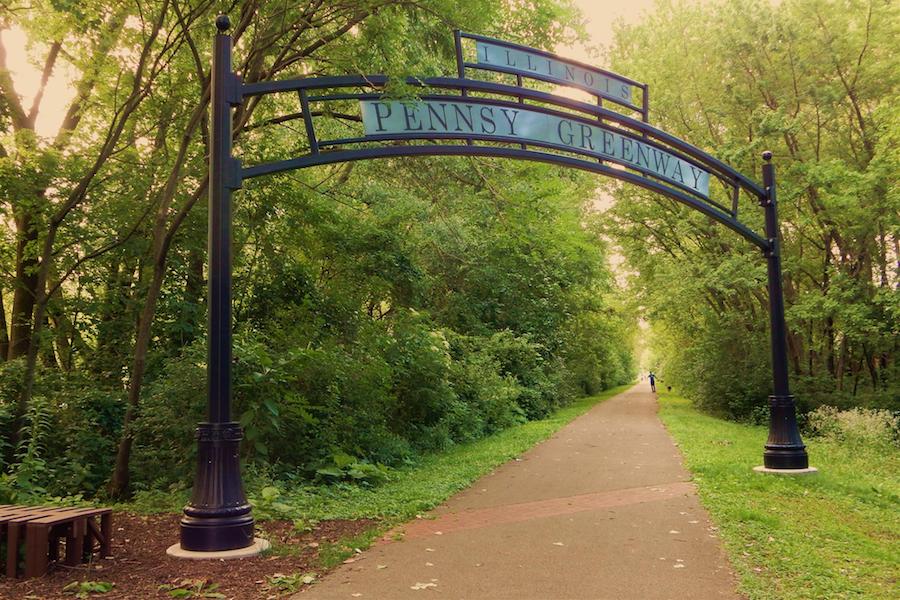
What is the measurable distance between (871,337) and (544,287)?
395 inches

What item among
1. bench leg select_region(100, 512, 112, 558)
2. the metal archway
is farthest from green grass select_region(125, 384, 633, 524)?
bench leg select_region(100, 512, 112, 558)

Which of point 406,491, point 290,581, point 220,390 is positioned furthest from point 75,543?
point 406,491

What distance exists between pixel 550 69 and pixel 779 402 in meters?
6.08

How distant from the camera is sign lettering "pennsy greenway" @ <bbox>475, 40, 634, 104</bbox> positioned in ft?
29.1

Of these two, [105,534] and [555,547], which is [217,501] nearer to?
[105,534]

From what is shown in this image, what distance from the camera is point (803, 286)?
24.8 m

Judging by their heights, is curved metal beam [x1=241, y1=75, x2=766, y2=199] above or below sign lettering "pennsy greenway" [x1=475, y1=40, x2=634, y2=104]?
below

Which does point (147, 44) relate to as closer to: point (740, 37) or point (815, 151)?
point (740, 37)

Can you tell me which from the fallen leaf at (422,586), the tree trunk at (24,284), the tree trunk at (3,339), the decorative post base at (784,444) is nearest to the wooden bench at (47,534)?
the fallen leaf at (422,586)

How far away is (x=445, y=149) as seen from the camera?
8.12 metres

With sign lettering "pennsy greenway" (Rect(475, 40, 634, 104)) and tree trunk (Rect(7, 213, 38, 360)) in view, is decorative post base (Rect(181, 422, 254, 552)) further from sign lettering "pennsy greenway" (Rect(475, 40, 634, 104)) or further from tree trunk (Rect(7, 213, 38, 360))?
tree trunk (Rect(7, 213, 38, 360))

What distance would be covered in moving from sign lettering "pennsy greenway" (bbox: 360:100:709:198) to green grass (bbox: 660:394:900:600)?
4.50 m

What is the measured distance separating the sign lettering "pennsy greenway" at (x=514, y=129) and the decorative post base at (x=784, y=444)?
366cm

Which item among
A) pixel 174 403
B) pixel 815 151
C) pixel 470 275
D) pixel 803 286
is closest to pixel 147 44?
pixel 174 403
